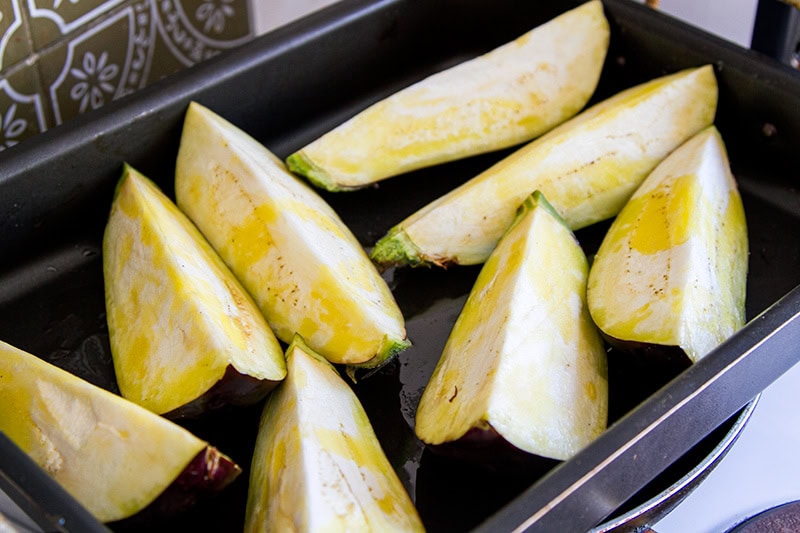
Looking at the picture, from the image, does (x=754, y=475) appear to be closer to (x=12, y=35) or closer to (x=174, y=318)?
(x=174, y=318)

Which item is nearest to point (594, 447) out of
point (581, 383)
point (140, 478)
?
point (581, 383)

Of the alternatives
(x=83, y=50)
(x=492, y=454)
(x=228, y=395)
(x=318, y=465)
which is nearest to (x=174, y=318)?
(x=228, y=395)

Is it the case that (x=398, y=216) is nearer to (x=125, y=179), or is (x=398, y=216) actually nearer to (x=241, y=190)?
(x=241, y=190)

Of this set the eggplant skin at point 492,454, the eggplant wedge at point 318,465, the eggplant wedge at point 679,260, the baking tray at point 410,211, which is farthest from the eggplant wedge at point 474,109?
the eggplant skin at point 492,454

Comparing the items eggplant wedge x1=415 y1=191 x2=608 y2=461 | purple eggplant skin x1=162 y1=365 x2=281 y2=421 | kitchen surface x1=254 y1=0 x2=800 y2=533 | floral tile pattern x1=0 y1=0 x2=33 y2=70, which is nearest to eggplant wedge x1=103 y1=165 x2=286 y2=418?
purple eggplant skin x1=162 y1=365 x2=281 y2=421

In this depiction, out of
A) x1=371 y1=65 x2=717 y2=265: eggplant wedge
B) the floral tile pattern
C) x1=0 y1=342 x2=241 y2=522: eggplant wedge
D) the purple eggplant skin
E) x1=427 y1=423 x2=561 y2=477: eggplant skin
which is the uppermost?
the floral tile pattern

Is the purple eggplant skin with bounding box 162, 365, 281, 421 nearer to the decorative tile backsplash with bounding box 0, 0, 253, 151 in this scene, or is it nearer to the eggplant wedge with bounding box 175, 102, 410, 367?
the eggplant wedge with bounding box 175, 102, 410, 367
